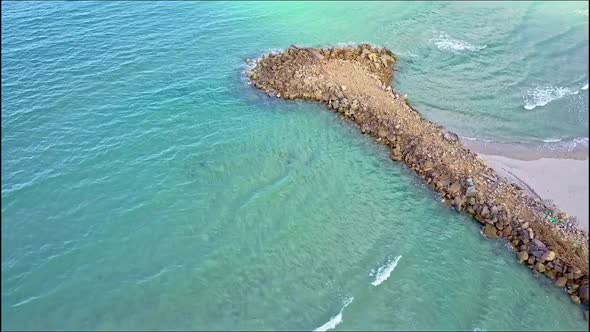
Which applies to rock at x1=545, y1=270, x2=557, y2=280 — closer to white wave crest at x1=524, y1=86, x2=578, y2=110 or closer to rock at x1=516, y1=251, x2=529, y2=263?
rock at x1=516, y1=251, x2=529, y2=263

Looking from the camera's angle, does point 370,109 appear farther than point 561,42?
No

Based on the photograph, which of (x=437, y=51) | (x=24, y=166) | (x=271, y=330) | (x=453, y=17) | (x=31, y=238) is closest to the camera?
(x=271, y=330)

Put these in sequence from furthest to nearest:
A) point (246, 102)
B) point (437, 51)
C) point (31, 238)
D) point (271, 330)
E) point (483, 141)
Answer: point (437, 51) < point (246, 102) < point (483, 141) < point (31, 238) < point (271, 330)

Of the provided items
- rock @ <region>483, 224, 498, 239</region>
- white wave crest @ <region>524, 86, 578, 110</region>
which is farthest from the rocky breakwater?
white wave crest @ <region>524, 86, 578, 110</region>

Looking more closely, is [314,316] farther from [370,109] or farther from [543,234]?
[370,109]

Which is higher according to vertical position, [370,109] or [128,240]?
[370,109]

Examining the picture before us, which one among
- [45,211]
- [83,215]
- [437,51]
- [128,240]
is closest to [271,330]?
[128,240]

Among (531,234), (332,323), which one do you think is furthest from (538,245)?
(332,323)
